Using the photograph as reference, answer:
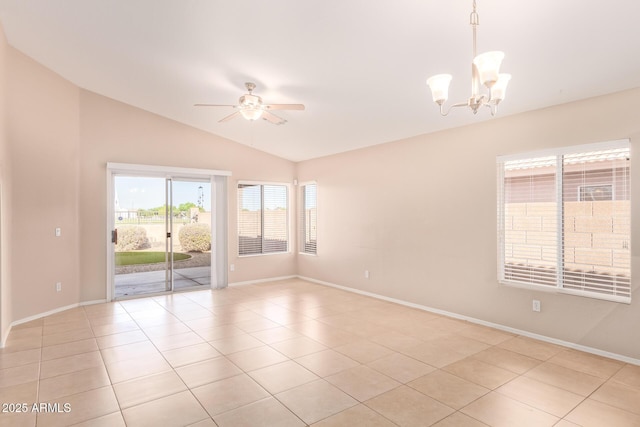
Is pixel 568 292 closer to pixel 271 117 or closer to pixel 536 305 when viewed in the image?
pixel 536 305

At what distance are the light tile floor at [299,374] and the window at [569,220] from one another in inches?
29.7

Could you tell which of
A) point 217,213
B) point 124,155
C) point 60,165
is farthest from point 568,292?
point 60,165

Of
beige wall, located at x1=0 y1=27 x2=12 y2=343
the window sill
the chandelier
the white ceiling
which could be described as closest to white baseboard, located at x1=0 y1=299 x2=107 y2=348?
beige wall, located at x1=0 y1=27 x2=12 y2=343

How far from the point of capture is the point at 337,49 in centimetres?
324

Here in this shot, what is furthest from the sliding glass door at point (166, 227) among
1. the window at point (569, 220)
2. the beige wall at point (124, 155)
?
the window at point (569, 220)

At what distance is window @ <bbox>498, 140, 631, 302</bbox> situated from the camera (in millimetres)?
3391

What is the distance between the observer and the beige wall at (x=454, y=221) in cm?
347

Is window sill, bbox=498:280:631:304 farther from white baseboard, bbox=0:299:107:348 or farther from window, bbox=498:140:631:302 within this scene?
white baseboard, bbox=0:299:107:348

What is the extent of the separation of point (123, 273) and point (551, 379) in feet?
25.1

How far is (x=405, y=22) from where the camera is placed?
2719mm

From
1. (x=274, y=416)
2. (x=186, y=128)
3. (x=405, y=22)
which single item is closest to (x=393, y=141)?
(x=405, y=22)

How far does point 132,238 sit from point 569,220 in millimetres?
6323

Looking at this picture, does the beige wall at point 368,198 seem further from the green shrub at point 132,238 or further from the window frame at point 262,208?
the window frame at point 262,208

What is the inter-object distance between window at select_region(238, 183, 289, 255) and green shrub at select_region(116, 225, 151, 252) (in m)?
1.70
